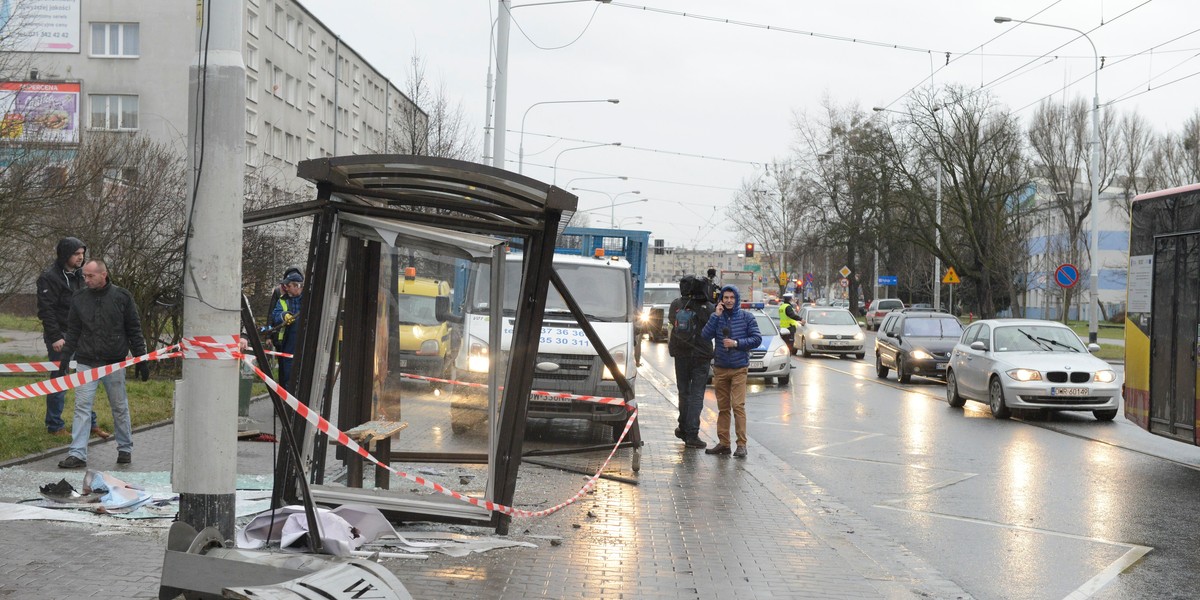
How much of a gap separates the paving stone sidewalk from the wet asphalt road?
52 centimetres

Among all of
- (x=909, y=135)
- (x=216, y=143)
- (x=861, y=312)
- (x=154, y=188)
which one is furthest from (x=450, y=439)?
(x=861, y=312)

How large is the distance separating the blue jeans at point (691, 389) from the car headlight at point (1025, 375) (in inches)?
243

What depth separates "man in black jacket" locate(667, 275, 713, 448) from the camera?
12.8 meters

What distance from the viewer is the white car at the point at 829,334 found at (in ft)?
109

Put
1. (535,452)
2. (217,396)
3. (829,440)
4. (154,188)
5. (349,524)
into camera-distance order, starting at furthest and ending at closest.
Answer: (154,188)
(829,440)
(535,452)
(349,524)
(217,396)

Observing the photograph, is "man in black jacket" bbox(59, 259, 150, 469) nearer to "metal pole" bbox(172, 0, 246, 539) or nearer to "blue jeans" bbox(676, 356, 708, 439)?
"metal pole" bbox(172, 0, 246, 539)

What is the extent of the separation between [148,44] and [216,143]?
44.1m

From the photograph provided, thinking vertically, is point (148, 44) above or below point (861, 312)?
above

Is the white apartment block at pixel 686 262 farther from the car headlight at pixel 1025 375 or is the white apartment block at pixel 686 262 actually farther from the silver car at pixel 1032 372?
the car headlight at pixel 1025 375

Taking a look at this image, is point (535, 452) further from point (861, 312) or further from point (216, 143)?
point (861, 312)

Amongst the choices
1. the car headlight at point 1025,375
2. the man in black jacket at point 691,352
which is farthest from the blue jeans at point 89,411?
the car headlight at point 1025,375

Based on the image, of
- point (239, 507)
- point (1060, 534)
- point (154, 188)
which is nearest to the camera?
point (239, 507)

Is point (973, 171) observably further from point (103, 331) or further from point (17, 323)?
point (103, 331)

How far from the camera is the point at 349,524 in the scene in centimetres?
698
